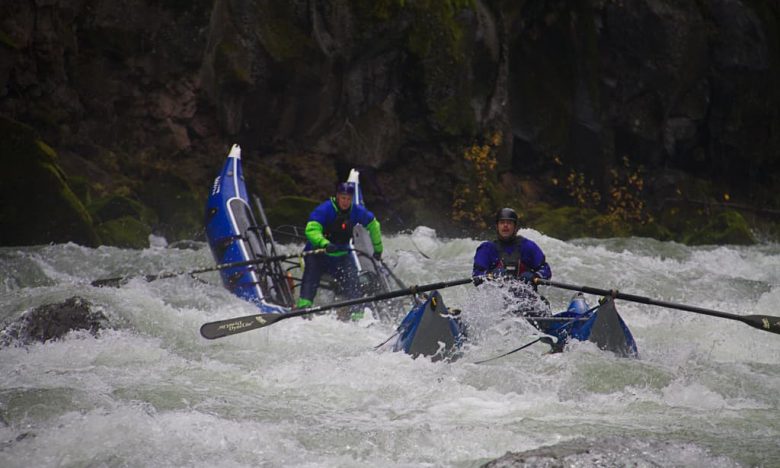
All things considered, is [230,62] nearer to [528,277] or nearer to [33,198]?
[33,198]

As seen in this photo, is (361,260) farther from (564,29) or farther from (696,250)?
(564,29)

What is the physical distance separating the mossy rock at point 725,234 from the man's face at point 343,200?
27.3ft

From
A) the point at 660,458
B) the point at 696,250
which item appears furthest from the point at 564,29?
the point at 660,458

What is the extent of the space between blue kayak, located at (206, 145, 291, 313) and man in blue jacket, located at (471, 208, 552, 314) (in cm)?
202

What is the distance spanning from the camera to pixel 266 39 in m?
13.2

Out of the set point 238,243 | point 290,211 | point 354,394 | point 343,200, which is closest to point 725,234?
point 290,211

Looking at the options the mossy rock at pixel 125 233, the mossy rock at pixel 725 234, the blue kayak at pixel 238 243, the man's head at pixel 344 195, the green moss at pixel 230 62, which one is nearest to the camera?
the man's head at pixel 344 195

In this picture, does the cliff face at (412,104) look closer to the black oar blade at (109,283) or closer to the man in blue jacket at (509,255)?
the black oar blade at (109,283)

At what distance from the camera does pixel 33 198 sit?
991 cm

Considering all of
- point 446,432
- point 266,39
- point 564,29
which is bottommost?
point 446,432

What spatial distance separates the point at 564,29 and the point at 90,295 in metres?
12.2

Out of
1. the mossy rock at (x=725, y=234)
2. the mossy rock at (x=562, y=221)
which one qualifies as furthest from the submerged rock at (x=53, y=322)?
the mossy rock at (x=725, y=234)

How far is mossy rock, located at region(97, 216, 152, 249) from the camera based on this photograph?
35.6 feet

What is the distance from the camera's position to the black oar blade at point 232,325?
5855 millimetres
